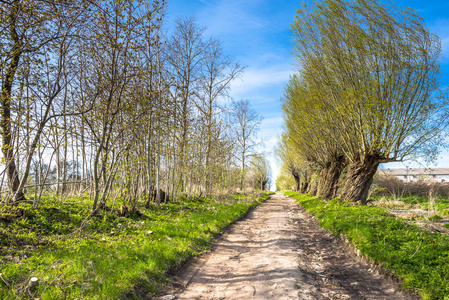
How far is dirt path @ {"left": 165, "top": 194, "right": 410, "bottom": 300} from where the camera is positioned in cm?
413

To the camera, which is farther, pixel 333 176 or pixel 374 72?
pixel 333 176

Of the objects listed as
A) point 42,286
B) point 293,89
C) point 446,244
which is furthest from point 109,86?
point 293,89

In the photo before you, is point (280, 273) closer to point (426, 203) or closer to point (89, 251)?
point (89, 251)

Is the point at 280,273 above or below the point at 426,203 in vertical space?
below

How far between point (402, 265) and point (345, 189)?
9.46 metres

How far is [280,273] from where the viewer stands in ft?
15.8

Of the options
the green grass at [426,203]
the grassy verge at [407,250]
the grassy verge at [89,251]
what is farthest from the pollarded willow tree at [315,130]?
the grassy verge at [89,251]

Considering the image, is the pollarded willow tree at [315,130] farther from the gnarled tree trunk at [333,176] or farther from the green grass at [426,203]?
the green grass at [426,203]

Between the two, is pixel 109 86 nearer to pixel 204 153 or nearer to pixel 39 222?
pixel 39 222

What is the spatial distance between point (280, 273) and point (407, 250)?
269 cm

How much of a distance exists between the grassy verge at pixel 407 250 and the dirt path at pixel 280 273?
0.31m

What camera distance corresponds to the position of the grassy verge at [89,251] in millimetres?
3683

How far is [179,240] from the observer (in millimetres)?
6527

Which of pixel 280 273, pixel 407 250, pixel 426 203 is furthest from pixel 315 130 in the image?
pixel 280 273
